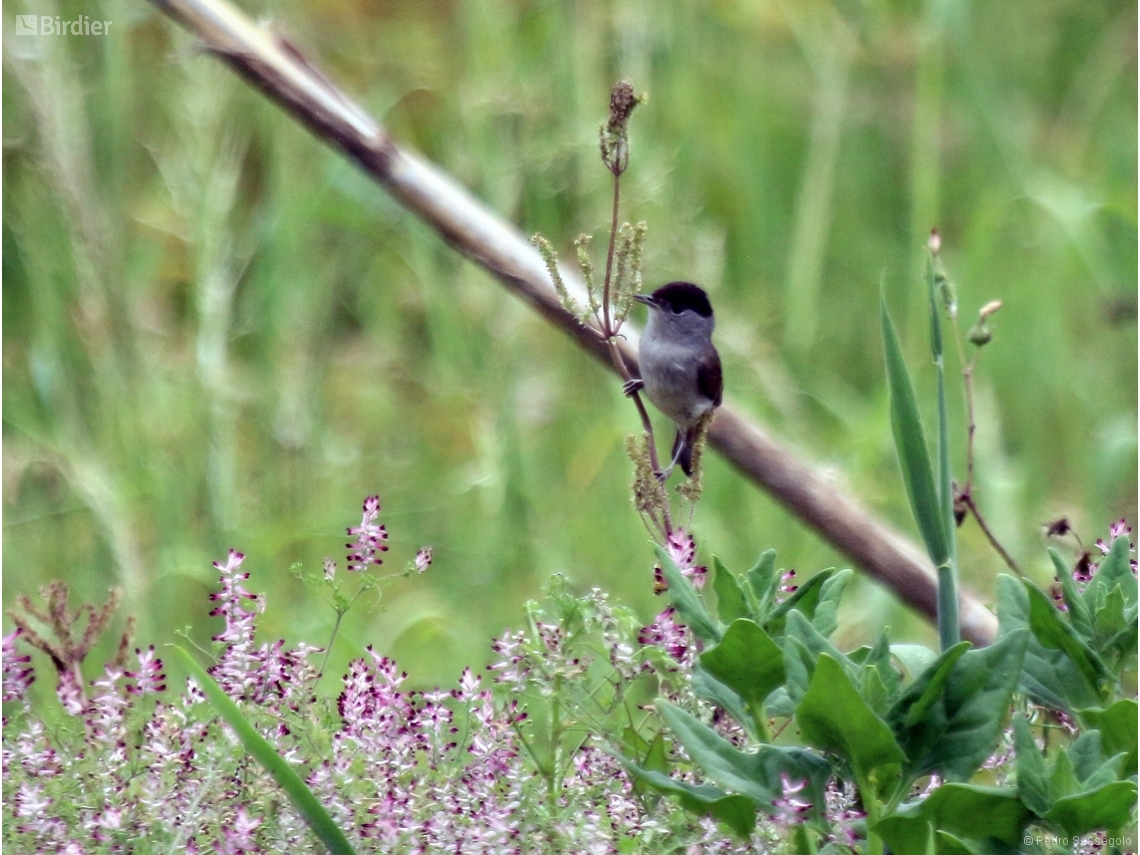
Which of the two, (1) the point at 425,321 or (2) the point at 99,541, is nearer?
(2) the point at 99,541

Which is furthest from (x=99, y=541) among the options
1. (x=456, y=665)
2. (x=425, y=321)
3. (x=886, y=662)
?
(x=886, y=662)

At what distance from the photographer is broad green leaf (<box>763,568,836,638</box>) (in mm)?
1160

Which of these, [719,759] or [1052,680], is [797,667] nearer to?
[719,759]

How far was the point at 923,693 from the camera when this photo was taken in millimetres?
1049

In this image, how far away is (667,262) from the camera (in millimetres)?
3615

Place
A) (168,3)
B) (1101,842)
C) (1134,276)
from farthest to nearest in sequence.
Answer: (1134,276) → (168,3) → (1101,842)

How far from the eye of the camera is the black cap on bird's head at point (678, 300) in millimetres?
2258

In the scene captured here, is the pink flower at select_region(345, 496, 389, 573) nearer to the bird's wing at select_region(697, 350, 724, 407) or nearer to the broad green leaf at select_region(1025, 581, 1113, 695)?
the broad green leaf at select_region(1025, 581, 1113, 695)

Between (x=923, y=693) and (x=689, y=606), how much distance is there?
0.19m

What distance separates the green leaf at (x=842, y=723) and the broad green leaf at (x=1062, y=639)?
19cm

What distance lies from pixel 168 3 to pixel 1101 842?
171 centimetres

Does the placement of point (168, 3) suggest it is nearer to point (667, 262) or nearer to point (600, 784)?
point (600, 784)

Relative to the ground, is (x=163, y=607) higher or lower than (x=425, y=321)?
lower

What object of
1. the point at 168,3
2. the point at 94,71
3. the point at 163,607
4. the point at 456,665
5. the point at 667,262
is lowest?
the point at 456,665
